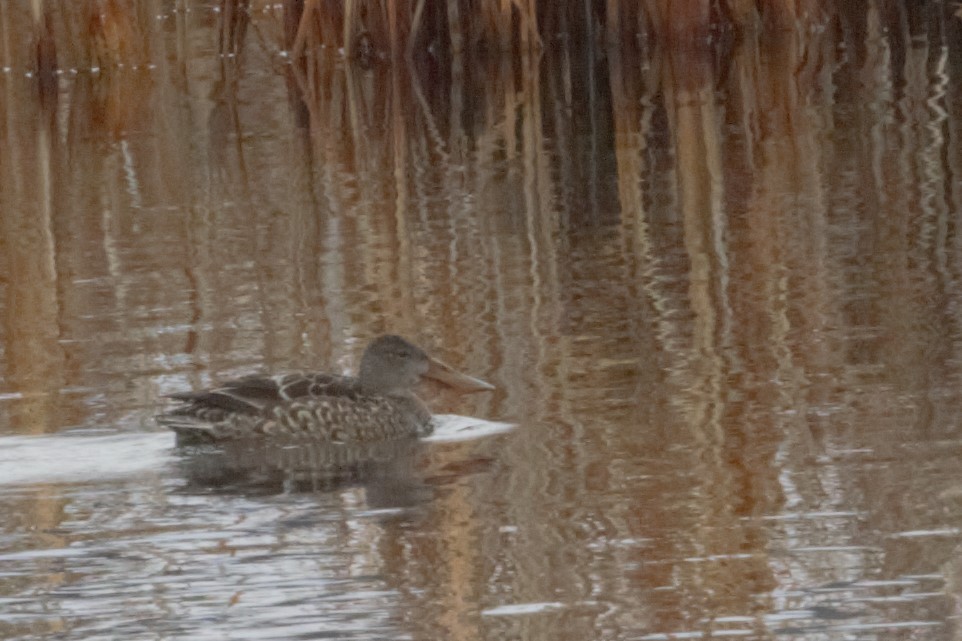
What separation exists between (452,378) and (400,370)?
6.7 inches

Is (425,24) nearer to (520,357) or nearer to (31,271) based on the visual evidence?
(31,271)

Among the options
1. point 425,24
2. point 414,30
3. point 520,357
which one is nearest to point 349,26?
point 414,30

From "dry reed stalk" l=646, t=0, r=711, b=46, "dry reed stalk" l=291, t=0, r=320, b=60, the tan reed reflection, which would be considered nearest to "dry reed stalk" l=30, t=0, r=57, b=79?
the tan reed reflection

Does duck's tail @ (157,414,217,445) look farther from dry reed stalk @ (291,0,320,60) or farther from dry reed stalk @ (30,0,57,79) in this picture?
dry reed stalk @ (30,0,57,79)

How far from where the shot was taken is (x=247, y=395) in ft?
21.9

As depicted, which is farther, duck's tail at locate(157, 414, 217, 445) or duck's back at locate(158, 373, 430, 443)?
duck's back at locate(158, 373, 430, 443)

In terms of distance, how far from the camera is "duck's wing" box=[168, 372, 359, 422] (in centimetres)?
666

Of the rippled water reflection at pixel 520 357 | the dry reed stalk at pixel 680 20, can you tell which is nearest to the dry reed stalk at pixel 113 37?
the rippled water reflection at pixel 520 357

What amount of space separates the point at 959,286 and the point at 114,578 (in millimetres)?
3879

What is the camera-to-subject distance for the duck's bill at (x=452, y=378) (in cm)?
701

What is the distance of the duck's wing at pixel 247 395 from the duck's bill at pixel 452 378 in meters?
0.37

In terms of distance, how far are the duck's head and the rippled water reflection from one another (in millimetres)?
173

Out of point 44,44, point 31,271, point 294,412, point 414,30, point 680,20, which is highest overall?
point 44,44

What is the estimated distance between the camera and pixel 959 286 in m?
8.06
